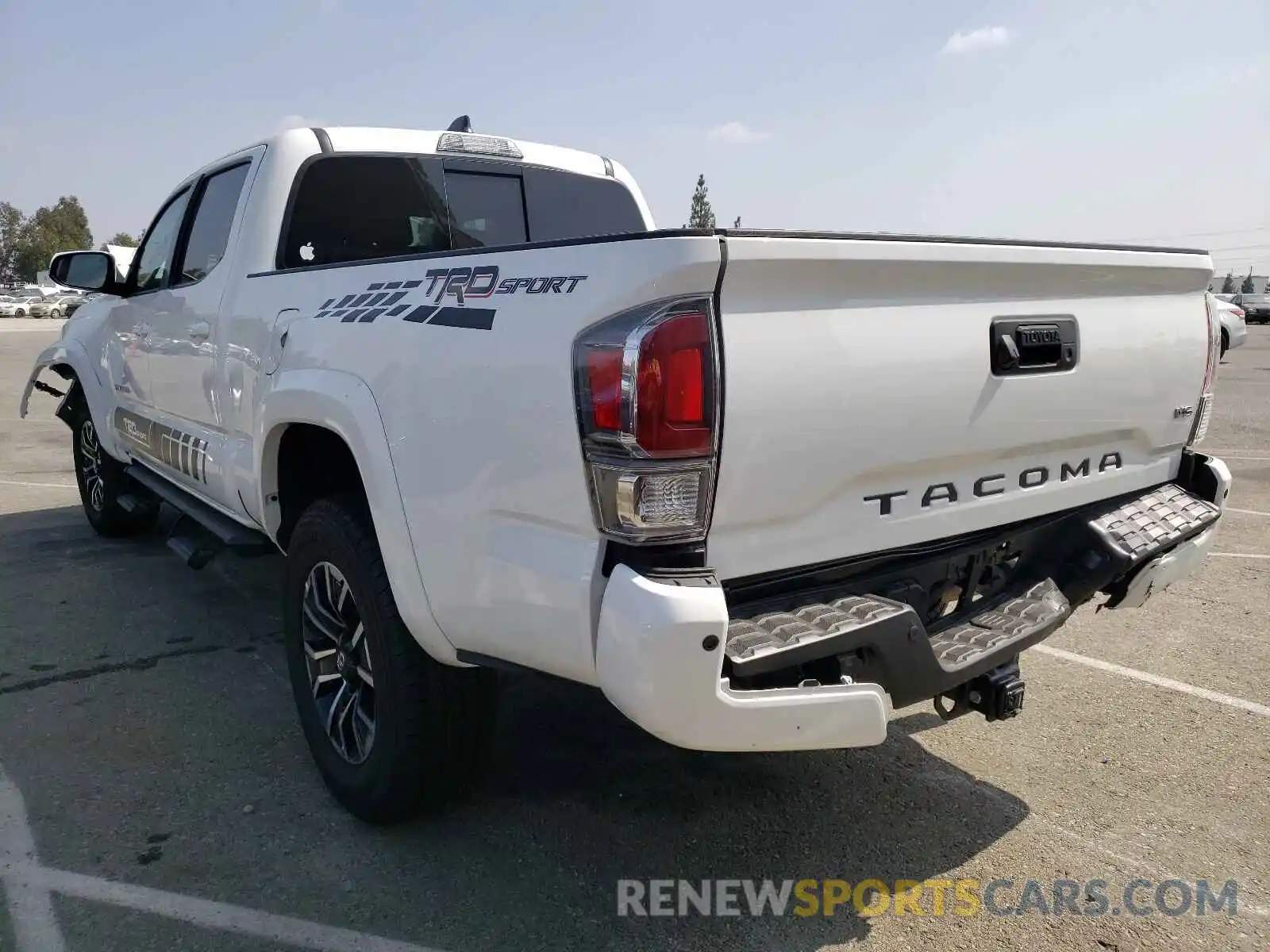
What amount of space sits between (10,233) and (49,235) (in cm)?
1023

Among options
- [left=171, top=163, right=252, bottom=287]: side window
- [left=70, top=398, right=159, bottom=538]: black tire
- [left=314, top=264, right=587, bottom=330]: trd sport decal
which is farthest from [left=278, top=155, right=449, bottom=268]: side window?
[left=70, top=398, right=159, bottom=538]: black tire

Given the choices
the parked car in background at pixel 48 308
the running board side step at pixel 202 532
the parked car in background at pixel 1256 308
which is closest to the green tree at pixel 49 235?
the parked car in background at pixel 48 308

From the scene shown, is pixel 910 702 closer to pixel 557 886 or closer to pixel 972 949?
pixel 972 949

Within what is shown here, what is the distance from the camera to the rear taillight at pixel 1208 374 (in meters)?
3.10

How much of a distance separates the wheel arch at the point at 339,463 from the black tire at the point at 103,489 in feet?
9.23

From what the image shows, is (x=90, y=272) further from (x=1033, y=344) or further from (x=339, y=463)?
(x=1033, y=344)

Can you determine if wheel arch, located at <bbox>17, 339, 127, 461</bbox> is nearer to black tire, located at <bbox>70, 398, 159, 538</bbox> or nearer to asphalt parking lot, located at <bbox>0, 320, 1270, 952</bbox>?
black tire, located at <bbox>70, 398, 159, 538</bbox>

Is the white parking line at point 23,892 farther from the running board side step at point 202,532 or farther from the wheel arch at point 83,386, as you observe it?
the wheel arch at point 83,386

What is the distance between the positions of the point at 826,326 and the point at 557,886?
163cm

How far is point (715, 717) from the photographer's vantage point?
1985 millimetres

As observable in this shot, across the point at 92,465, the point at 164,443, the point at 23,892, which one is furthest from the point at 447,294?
the point at 92,465

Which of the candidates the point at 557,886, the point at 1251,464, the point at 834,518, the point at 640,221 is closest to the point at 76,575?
the point at 640,221

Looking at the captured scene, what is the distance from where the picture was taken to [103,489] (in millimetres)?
6176

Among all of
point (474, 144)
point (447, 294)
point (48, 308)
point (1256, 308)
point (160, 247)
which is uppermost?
point (474, 144)
